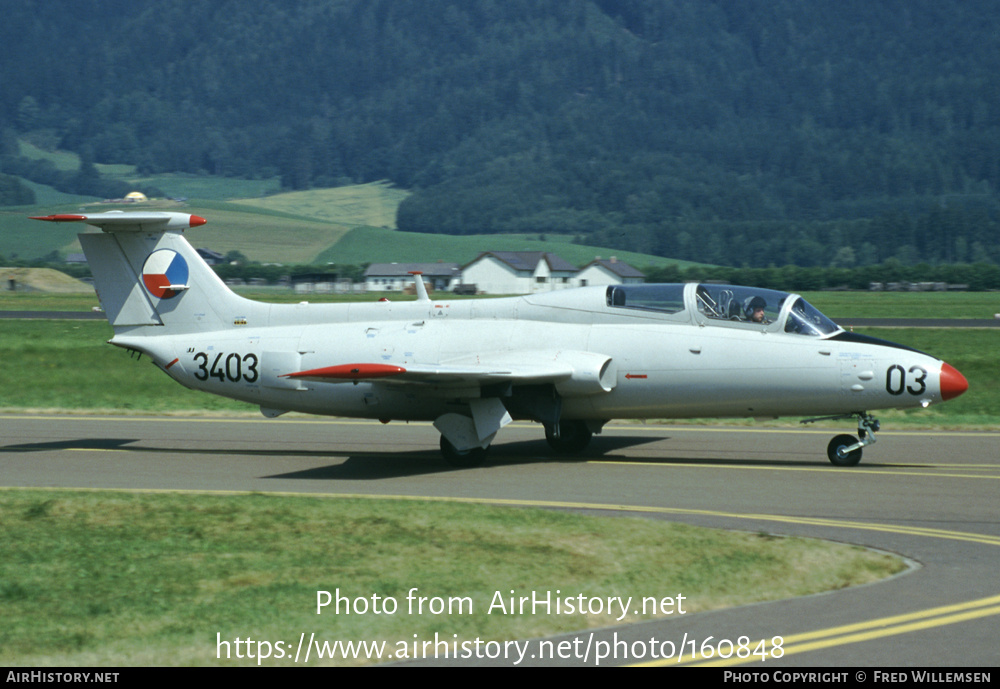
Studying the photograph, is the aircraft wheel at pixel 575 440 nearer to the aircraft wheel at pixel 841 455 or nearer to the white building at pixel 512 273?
the aircraft wheel at pixel 841 455

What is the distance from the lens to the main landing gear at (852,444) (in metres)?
16.4

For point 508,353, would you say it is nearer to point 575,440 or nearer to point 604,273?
point 575,440

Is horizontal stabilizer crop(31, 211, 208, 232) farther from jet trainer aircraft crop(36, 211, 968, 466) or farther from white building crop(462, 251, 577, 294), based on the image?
white building crop(462, 251, 577, 294)

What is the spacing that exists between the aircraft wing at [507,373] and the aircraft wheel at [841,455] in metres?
3.42

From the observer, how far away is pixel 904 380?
15797 millimetres

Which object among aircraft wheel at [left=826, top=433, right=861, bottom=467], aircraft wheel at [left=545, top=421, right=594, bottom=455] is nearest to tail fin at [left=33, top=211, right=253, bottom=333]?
aircraft wheel at [left=545, top=421, right=594, bottom=455]

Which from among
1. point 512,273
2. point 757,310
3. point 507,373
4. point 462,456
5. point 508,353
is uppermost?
point 757,310

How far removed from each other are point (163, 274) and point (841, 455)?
38.9 feet

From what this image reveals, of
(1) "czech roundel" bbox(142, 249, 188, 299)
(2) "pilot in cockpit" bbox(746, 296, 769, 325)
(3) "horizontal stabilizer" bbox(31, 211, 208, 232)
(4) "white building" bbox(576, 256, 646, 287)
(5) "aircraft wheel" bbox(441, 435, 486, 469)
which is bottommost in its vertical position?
(5) "aircraft wheel" bbox(441, 435, 486, 469)

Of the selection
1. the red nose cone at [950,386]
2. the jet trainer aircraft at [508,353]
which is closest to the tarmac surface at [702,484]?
the jet trainer aircraft at [508,353]

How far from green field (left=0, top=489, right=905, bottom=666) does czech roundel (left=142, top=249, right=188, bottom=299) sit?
7.15 metres

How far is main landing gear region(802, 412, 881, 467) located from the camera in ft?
53.9

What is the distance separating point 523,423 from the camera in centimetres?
2277

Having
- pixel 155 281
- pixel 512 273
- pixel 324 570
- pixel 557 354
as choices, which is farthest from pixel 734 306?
pixel 512 273
